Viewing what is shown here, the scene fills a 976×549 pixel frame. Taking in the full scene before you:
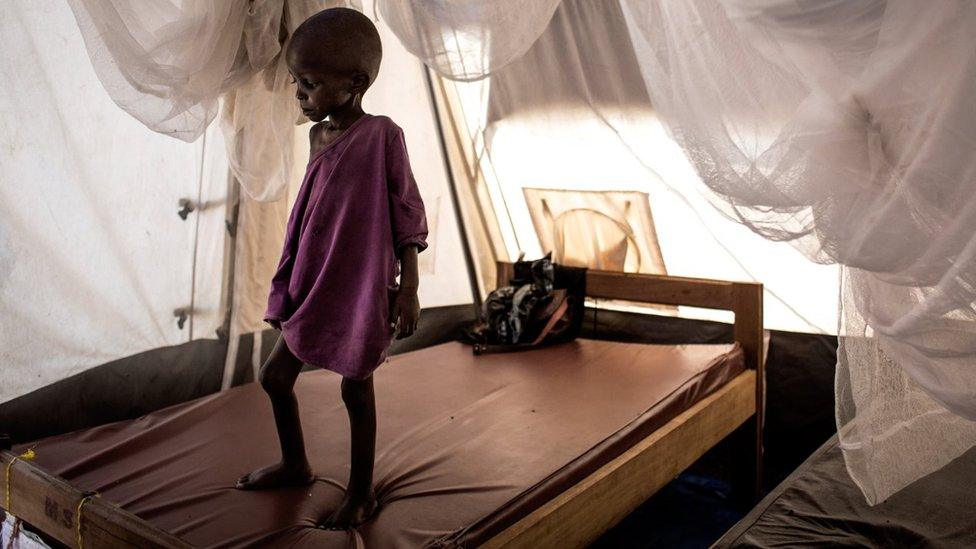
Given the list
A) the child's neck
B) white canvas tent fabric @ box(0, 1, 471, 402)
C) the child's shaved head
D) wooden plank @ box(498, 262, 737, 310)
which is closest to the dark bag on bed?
wooden plank @ box(498, 262, 737, 310)

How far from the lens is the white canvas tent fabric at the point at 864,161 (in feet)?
3.98

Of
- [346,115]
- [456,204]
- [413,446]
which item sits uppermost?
[346,115]

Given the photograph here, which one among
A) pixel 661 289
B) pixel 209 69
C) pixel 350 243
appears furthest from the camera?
pixel 661 289

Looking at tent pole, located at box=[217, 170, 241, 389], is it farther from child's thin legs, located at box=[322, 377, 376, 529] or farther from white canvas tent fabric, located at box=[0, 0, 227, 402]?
child's thin legs, located at box=[322, 377, 376, 529]

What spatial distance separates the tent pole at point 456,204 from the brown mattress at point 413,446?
2.32ft

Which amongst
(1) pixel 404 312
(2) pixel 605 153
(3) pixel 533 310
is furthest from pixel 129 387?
(2) pixel 605 153

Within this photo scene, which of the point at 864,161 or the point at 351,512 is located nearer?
the point at 864,161

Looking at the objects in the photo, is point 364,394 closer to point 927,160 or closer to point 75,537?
point 75,537

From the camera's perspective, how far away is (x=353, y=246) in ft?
4.85

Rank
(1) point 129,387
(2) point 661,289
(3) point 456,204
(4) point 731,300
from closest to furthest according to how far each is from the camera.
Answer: (1) point 129,387 → (4) point 731,300 → (2) point 661,289 → (3) point 456,204

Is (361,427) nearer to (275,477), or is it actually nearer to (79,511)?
(275,477)

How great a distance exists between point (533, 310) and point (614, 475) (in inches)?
46.4

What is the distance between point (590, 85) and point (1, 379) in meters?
1.82

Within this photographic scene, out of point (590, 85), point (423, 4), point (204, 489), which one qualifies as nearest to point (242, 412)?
point (204, 489)
